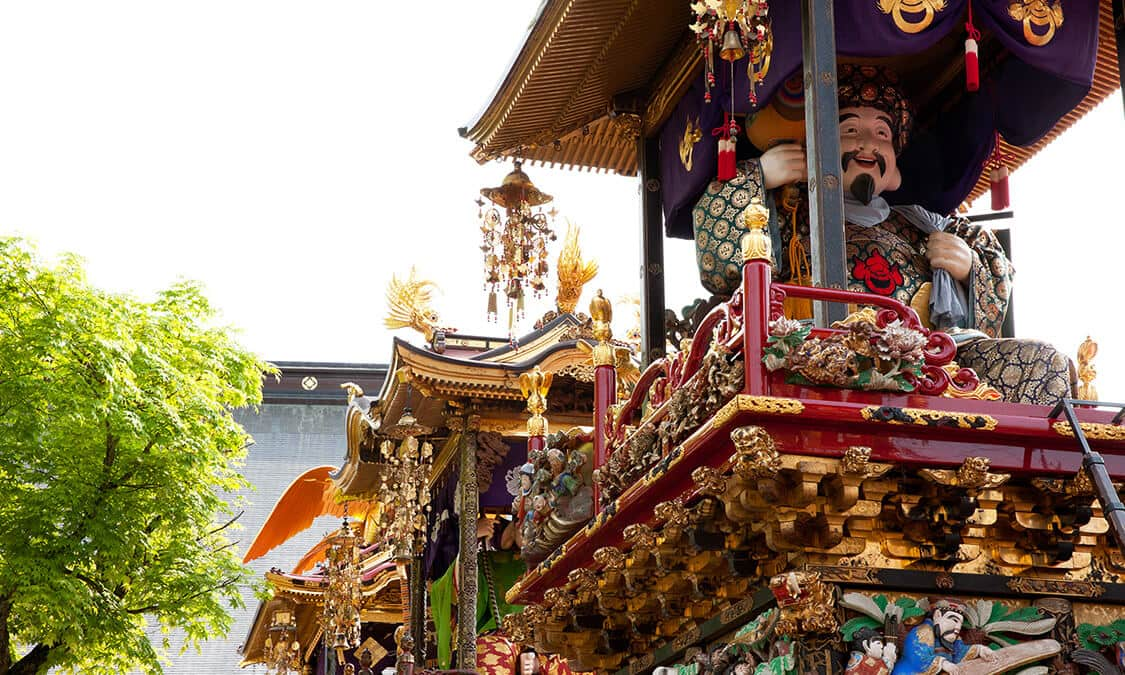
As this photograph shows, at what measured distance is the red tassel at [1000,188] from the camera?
37.4 ft

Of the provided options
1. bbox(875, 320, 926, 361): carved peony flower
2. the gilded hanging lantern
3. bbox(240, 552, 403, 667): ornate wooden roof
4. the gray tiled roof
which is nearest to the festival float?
bbox(875, 320, 926, 361): carved peony flower

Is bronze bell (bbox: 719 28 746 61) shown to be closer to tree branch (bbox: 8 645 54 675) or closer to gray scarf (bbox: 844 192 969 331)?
gray scarf (bbox: 844 192 969 331)

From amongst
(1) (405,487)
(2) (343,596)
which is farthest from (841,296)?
(2) (343,596)

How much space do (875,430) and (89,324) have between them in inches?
521

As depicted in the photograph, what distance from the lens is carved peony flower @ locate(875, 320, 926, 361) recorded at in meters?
6.94

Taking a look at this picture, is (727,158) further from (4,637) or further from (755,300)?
(4,637)

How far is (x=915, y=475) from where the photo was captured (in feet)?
23.0

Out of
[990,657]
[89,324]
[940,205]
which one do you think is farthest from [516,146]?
[89,324]

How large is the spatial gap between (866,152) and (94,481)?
11566 mm

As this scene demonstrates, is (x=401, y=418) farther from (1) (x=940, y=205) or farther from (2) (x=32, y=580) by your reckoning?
(1) (x=940, y=205)

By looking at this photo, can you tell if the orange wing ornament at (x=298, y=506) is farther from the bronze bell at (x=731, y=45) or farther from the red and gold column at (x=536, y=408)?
the bronze bell at (x=731, y=45)

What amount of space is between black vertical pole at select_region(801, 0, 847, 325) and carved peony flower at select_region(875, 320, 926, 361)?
2.54 ft

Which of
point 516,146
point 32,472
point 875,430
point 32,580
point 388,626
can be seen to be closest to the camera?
point 875,430

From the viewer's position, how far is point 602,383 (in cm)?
1057
